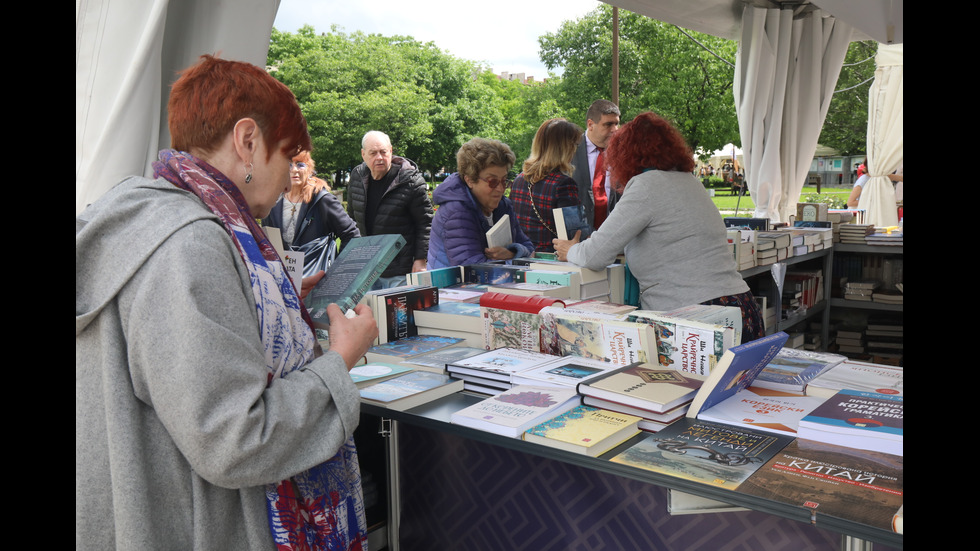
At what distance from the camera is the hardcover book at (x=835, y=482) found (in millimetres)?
1140

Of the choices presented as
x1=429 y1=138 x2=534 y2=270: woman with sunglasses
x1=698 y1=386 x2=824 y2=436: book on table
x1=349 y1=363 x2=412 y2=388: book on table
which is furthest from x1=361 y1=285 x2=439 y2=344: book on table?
x1=698 y1=386 x2=824 y2=436: book on table

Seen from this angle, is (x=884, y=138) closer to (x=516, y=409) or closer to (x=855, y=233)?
(x=855, y=233)

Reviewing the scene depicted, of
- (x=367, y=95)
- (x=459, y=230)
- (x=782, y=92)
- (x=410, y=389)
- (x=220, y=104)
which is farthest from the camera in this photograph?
(x=367, y=95)

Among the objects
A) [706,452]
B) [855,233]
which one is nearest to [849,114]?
[855,233]

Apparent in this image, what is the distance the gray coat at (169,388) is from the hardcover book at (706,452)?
2.08 ft

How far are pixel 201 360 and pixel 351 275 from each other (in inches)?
30.9

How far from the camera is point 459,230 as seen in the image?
11.2 ft

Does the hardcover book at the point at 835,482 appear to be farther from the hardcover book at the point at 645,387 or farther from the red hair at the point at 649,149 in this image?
the red hair at the point at 649,149

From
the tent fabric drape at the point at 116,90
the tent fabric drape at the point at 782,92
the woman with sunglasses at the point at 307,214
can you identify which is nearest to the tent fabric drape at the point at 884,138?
the tent fabric drape at the point at 782,92

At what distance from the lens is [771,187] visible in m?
6.15

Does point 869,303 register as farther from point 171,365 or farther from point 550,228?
point 171,365

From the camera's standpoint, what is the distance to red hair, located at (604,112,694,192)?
2.85 m

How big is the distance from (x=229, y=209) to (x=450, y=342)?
1.14 m
